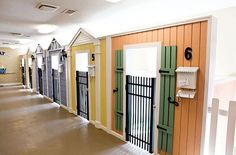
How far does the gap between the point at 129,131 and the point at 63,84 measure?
359 cm

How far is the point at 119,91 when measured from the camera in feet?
12.2

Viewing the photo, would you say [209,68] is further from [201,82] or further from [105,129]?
[105,129]

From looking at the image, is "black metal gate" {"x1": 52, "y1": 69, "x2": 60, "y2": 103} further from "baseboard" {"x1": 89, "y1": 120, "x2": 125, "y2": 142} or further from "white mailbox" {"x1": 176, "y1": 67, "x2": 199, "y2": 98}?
"white mailbox" {"x1": 176, "y1": 67, "x2": 199, "y2": 98}

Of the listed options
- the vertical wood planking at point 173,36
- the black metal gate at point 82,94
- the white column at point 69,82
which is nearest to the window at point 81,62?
the black metal gate at point 82,94

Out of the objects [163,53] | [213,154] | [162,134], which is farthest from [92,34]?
[213,154]

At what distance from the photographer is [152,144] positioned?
3104mm

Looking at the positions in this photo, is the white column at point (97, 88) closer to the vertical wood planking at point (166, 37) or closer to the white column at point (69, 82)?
the white column at point (69, 82)

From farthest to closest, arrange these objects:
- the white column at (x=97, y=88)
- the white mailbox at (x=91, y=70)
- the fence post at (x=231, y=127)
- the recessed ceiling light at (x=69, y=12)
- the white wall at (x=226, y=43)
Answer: the white mailbox at (x=91, y=70) < the white column at (x=97, y=88) < the recessed ceiling light at (x=69, y=12) < the white wall at (x=226, y=43) < the fence post at (x=231, y=127)

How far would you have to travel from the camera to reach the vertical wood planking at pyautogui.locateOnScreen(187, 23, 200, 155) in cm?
231

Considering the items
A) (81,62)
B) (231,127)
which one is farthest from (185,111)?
(81,62)

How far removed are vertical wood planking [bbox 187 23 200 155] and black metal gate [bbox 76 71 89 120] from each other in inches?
122

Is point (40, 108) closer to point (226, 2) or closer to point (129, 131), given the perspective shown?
point (129, 131)

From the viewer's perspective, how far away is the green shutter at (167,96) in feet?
8.69

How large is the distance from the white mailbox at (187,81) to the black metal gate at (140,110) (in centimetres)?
59
